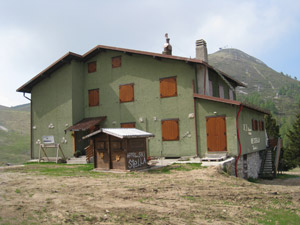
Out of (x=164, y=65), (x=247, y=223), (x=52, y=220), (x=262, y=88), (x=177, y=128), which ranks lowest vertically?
(x=247, y=223)

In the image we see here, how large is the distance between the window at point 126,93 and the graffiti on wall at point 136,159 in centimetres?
605

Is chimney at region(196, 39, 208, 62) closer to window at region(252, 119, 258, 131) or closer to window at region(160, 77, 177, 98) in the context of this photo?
window at region(160, 77, 177, 98)

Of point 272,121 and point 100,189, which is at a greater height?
point 272,121

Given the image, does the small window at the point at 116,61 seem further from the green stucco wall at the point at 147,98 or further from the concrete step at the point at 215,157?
the concrete step at the point at 215,157

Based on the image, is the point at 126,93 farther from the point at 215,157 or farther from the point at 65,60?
the point at 215,157

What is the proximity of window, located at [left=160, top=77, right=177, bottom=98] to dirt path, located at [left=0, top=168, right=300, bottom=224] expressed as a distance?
7.73 meters

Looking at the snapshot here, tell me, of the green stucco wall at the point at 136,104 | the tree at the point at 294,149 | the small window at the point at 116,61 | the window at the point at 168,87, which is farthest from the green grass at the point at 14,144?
the tree at the point at 294,149

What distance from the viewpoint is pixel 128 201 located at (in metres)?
7.53

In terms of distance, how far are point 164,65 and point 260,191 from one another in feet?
36.1

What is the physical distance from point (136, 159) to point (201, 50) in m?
9.90

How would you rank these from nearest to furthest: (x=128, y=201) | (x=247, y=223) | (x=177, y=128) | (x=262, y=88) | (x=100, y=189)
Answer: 1. (x=247, y=223)
2. (x=128, y=201)
3. (x=100, y=189)
4. (x=177, y=128)
5. (x=262, y=88)

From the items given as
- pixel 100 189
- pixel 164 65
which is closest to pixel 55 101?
pixel 164 65

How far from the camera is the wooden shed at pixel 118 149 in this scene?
1338 cm

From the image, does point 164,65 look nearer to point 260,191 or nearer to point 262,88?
point 260,191
